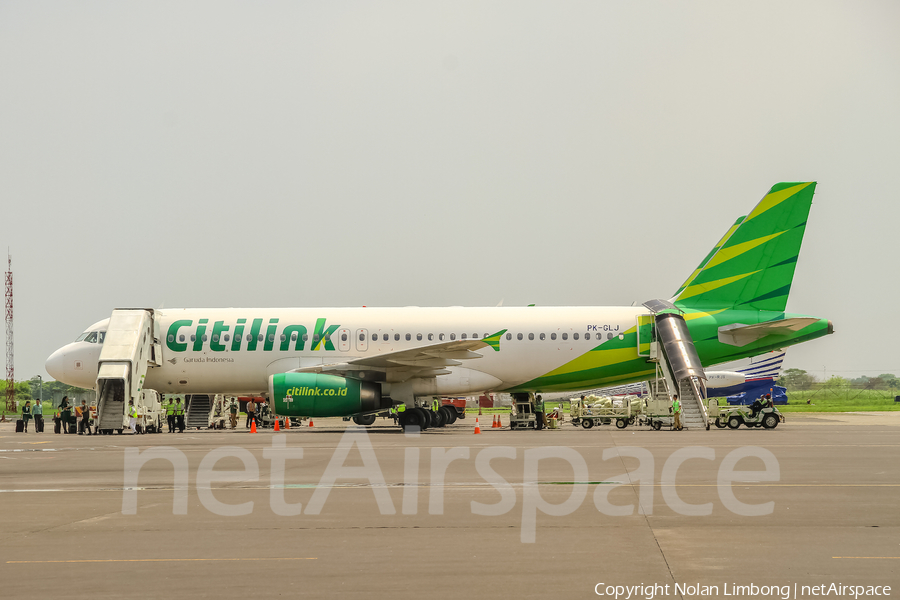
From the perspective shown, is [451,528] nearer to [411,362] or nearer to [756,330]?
[411,362]

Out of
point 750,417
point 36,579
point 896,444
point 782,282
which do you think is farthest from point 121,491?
point 782,282

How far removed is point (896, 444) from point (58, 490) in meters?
18.3

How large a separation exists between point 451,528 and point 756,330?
2384 cm

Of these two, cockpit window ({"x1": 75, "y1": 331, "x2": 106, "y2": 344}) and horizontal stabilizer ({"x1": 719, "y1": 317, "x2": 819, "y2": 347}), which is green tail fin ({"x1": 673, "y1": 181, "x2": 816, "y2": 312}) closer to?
horizontal stabilizer ({"x1": 719, "y1": 317, "x2": 819, "y2": 347})

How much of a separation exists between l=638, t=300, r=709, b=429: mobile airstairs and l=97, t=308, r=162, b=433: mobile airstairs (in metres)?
17.5

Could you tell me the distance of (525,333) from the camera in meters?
30.4

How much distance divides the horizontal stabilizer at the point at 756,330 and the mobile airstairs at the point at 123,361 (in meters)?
20.5

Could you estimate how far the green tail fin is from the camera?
3061 cm

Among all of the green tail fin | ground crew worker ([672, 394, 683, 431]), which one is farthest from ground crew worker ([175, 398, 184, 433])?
the green tail fin

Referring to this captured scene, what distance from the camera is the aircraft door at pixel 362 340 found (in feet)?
99.9

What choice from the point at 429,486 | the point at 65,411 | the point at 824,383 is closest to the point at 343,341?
the point at 65,411

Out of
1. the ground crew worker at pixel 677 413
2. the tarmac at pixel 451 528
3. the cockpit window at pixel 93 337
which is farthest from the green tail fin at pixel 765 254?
the cockpit window at pixel 93 337

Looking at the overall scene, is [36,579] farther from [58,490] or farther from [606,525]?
[58,490]

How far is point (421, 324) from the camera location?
30688mm
